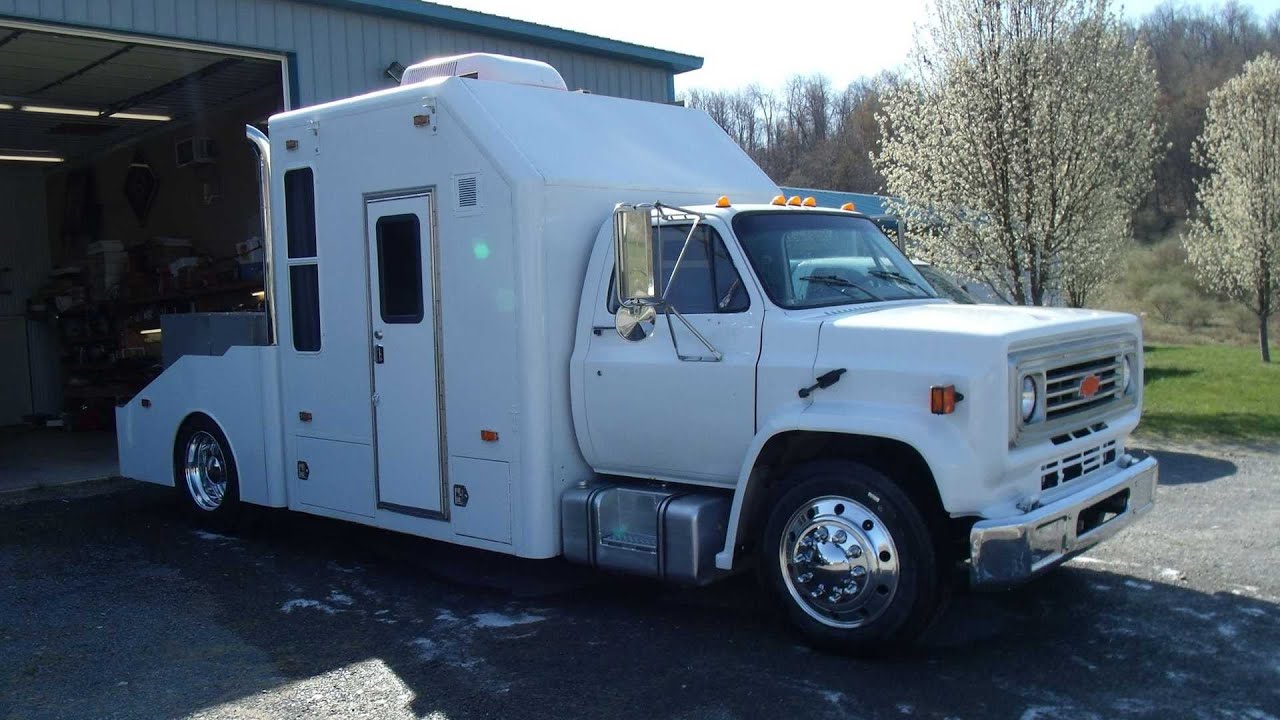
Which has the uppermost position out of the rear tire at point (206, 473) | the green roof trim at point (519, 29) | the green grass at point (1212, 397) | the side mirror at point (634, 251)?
the green roof trim at point (519, 29)

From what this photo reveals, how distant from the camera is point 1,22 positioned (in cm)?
882

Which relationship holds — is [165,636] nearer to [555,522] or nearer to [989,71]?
[555,522]

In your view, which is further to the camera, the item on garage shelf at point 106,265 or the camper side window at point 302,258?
the item on garage shelf at point 106,265

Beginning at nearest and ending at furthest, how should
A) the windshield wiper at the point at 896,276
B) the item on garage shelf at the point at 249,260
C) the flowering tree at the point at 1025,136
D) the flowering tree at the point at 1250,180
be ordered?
1. the windshield wiper at the point at 896,276
2. the flowering tree at the point at 1025,136
3. the item on garage shelf at the point at 249,260
4. the flowering tree at the point at 1250,180

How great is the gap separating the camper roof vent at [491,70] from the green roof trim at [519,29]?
444 centimetres

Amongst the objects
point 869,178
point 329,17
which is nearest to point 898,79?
point 329,17

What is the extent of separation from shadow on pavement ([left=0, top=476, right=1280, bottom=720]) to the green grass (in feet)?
21.5

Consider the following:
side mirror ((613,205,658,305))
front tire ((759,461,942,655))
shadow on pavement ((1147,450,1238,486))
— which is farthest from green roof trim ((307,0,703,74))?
front tire ((759,461,942,655))

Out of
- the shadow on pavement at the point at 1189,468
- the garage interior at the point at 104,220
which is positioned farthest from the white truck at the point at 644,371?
the garage interior at the point at 104,220

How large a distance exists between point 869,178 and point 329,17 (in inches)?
1761

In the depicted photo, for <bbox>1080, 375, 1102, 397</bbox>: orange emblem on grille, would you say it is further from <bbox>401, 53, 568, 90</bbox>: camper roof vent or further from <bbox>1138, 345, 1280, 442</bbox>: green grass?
<bbox>1138, 345, 1280, 442</bbox>: green grass

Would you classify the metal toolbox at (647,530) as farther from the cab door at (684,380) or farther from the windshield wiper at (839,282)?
the windshield wiper at (839,282)

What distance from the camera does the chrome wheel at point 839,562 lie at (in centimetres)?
511

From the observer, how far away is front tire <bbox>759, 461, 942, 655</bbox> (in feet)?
16.4
